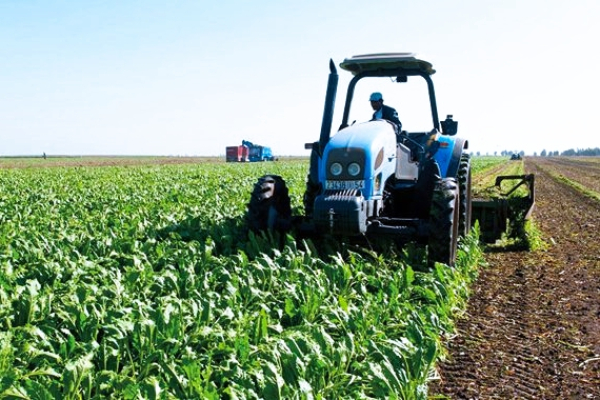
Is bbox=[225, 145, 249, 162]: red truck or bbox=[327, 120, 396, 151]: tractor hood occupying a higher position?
bbox=[225, 145, 249, 162]: red truck

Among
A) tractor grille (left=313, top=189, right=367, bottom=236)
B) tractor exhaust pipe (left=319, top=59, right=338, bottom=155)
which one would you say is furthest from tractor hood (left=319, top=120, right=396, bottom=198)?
tractor exhaust pipe (left=319, top=59, right=338, bottom=155)

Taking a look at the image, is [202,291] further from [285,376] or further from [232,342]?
[285,376]

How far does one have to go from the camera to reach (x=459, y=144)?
7852 millimetres

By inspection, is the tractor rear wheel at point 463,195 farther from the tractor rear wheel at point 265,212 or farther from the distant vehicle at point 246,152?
the distant vehicle at point 246,152

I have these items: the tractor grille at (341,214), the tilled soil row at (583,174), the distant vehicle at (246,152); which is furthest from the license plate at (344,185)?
the distant vehicle at (246,152)

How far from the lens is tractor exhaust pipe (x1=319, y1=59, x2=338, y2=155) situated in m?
7.07

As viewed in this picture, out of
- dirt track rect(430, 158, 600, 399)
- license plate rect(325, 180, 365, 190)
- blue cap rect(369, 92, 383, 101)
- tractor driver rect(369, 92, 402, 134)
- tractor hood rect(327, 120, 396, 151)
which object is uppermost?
blue cap rect(369, 92, 383, 101)

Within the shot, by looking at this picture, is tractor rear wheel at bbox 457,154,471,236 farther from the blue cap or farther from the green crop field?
the blue cap

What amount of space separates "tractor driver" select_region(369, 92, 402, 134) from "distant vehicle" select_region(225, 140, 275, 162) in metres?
56.7

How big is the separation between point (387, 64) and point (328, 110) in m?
0.96

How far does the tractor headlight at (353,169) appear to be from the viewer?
626 cm

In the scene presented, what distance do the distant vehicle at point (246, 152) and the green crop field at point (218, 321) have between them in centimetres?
5708

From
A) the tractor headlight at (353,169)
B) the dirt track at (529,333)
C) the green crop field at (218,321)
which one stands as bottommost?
the dirt track at (529,333)

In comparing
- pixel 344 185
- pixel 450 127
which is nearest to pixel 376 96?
pixel 450 127
